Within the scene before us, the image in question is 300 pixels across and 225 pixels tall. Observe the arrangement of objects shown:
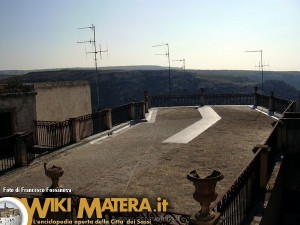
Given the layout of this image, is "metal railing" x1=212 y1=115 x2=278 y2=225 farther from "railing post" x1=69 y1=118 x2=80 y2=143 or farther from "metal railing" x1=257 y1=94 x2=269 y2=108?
"metal railing" x1=257 y1=94 x2=269 y2=108

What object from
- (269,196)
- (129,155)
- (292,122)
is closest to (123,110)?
(129,155)

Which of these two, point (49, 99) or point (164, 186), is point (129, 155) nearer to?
point (164, 186)

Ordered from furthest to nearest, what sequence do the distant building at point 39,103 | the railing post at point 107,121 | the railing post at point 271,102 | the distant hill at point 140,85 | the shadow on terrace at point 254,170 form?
the distant hill at point 140,85, the railing post at point 271,102, the railing post at point 107,121, the distant building at point 39,103, the shadow on terrace at point 254,170

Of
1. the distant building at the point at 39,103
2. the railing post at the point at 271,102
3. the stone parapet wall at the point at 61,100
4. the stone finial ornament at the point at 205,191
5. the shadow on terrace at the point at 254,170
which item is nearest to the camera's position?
the stone finial ornament at the point at 205,191

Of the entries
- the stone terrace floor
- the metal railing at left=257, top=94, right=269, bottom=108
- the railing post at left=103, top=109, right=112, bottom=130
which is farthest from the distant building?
the metal railing at left=257, top=94, right=269, bottom=108

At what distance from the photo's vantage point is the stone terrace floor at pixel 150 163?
942 cm

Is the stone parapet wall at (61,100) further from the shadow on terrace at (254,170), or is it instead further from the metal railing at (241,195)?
the metal railing at (241,195)

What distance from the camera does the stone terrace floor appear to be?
30.9 feet

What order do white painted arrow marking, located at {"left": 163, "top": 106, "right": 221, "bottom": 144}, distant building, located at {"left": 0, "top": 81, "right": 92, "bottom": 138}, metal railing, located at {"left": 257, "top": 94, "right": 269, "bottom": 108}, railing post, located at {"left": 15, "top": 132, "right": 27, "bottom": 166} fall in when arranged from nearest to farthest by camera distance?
railing post, located at {"left": 15, "top": 132, "right": 27, "bottom": 166} → white painted arrow marking, located at {"left": 163, "top": 106, "right": 221, "bottom": 144} → distant building, located at {"left": 0, "top": 81, "right": 92, "bottom": 138} → metal railing, located at {"left": 257, "top": 94, "right": 269, "bottom": 108}

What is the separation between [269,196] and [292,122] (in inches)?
232

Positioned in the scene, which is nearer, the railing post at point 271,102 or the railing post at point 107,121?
the railing post at point 107,121

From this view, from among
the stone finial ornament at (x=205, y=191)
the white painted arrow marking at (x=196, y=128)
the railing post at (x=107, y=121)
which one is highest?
the stone finial ornament at (x=205, y=191)

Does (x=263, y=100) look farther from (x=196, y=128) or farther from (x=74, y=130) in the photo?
(x=74, y=130)

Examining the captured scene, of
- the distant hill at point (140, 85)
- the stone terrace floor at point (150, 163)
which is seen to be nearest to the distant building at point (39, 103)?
the stone terrace floor at point (150, 163)
